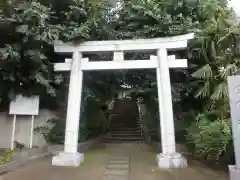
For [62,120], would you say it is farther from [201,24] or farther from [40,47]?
[201,24]

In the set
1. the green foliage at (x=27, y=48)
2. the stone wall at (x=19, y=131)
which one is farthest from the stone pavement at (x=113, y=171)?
the green foliage at (x=27, y=48)

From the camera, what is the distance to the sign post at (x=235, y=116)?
5.51 meters

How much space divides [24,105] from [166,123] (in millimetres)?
4944

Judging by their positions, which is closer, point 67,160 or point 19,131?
point 67,160

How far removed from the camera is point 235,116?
5629 mm

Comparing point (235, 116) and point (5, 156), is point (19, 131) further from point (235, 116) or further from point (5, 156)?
point (235, 116)

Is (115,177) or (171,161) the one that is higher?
(171,161)

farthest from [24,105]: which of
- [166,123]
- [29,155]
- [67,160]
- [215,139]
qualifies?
[215,139]

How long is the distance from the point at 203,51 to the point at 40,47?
5.45 metres

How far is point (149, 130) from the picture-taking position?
11789mm

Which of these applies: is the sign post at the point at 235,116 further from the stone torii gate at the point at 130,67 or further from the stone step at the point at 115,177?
the stone step at the point at 115,177

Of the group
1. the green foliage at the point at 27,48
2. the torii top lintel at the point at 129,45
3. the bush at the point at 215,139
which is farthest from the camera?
the torii top lintel at the point at 129,45

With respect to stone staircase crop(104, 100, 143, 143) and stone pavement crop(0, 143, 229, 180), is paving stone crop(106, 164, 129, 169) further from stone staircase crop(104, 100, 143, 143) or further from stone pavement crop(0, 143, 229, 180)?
stone staircase crop(104, 100, 143, 143)

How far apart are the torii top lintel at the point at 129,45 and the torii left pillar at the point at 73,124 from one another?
12.2 inches
